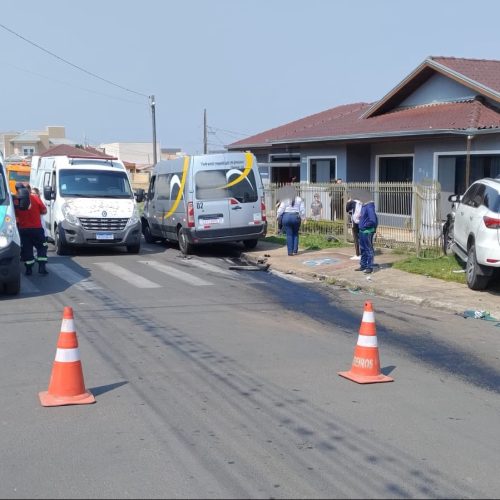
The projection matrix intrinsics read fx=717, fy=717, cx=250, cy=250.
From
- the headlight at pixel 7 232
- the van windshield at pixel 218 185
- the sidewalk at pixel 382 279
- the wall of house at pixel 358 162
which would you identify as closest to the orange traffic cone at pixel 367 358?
the sidewalk at pixel 382 279

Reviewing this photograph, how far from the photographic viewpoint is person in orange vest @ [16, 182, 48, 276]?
13.8 metres

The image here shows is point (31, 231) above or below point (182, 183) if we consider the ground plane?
below

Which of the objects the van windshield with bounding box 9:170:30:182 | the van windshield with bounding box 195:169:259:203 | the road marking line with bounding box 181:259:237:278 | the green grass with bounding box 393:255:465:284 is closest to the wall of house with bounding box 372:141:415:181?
the van windshield with bounding box 195:169:259:203

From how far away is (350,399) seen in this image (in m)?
6.30

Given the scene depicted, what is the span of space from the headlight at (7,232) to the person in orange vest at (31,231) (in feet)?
7.20

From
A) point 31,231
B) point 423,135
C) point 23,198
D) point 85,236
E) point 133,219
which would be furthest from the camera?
point 423,135

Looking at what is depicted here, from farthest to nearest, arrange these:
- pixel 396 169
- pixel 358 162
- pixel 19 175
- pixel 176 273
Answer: pixel 19 175 < pixel 358 162 < pixel 396 169 < pixel 176 273

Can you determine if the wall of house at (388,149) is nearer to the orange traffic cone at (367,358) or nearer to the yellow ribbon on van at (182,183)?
the yellow ribbon on van at (182,183)

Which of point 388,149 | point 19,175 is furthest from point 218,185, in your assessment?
point 19,175

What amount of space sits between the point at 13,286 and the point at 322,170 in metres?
15.8

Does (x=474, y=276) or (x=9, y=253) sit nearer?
(x=9, y=253)

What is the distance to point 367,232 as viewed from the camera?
47.2 feet

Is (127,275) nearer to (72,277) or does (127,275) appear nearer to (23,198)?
(72,277)

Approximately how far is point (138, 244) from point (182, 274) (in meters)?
3.72
